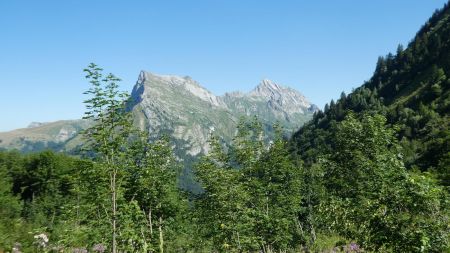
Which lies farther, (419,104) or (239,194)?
(419,104)

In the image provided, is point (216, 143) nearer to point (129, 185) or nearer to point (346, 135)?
point (129, 185)

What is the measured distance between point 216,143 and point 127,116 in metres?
11.5

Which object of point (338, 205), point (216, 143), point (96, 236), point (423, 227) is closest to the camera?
point (423, 227)

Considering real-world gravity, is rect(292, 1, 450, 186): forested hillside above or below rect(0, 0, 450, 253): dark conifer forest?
above

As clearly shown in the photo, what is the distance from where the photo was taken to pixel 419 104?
142 meters

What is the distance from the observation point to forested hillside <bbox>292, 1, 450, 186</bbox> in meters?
99.0

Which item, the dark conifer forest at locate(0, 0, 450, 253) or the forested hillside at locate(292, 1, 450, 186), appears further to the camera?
the forested hillside at locate(292, 1, 450, 186)

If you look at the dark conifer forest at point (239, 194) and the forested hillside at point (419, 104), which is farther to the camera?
the forested hillside at point (419, 104)

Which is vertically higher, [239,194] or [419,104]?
[419,104]

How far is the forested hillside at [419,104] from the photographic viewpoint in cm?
9900

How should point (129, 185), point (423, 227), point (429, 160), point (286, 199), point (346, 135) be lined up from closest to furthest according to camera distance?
point (423, 227) → point (346, 135) → point (129, 185) → point (286, 199) → point (429, 160)

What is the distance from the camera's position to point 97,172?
48.8ft

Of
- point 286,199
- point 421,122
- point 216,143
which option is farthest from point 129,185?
point 421,122

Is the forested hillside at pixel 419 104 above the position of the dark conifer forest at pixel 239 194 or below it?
above
